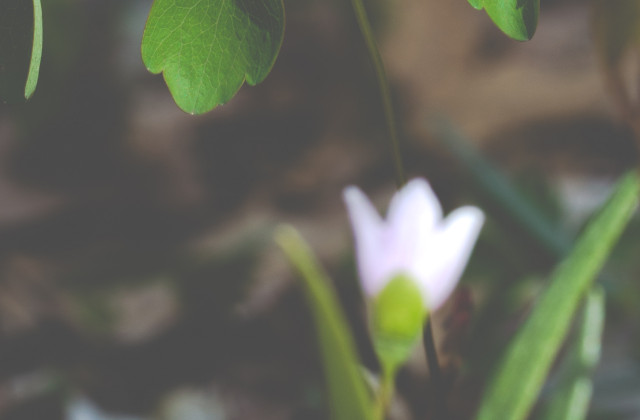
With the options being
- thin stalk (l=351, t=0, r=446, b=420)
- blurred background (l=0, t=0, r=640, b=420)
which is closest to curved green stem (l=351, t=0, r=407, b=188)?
thin stalk (l=351, t=0, r=446, b=420)

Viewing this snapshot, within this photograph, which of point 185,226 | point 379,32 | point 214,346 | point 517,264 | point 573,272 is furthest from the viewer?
point 185,226

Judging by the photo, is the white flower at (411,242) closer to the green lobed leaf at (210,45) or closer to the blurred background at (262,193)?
the green lobed leaf at (210,45)

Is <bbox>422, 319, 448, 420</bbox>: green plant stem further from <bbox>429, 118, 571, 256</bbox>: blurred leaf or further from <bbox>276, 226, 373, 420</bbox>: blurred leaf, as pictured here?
<bbox>429, 118, 571, 256</bbox>: blurred leaf

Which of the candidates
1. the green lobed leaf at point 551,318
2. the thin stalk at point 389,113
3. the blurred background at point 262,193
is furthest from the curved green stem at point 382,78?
the blurred background at point 262,193

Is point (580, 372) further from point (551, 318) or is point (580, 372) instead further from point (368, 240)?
point (368, 240)

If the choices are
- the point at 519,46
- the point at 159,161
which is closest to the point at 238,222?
the point at 159,161

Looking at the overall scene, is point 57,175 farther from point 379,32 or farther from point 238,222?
point 379,32

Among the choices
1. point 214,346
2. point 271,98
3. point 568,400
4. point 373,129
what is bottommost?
point 568,400
